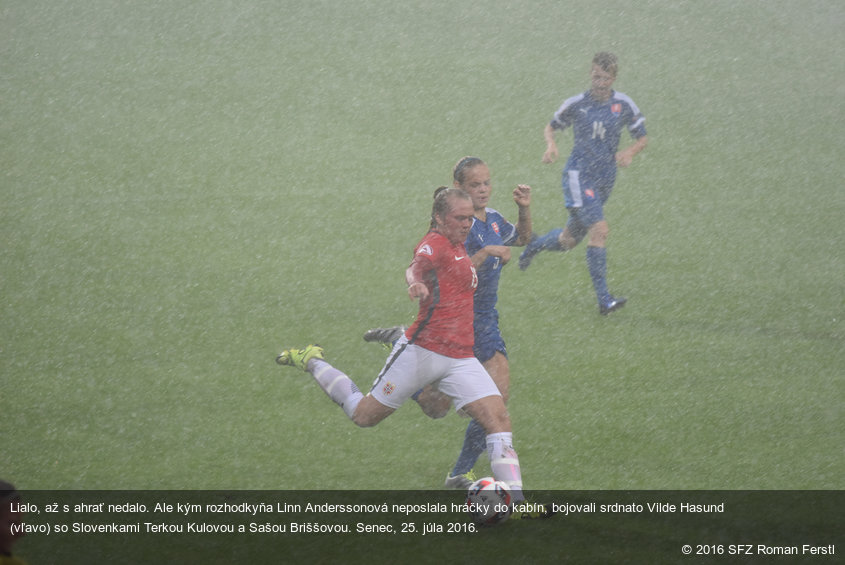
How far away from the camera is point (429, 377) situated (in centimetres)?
630

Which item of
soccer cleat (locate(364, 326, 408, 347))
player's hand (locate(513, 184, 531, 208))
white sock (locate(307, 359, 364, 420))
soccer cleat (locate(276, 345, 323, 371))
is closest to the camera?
player's hand (locate(513, 184, 531, 208))

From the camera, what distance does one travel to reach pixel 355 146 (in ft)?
49.5

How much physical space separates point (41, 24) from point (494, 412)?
1487cm

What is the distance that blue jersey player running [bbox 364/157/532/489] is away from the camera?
6633mm

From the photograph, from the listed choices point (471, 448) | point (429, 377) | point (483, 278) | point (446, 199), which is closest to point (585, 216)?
point (483, 278)

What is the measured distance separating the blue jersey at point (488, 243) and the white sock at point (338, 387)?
0.95 meters

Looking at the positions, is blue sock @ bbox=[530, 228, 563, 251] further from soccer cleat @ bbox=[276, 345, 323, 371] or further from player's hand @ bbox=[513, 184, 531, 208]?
player's hand @ bbox=[513, 184, 531, 208]

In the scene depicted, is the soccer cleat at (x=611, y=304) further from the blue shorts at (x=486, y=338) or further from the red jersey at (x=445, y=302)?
the red jersey at (x=445, y=302)

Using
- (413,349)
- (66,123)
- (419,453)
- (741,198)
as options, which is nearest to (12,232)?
(66,123)

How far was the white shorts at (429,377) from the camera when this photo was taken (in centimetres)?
620
